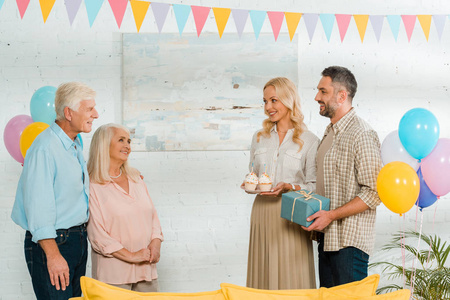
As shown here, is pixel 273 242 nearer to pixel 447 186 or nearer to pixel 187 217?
pixel 447 186

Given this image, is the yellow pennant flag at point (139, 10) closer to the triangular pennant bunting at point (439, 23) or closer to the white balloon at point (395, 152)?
the white balloon at point (395, 152)

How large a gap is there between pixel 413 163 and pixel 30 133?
1.98 metres

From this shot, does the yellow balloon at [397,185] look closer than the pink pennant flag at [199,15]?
Yes

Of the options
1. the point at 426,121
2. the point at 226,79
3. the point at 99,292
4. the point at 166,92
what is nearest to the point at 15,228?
the point at 166,92

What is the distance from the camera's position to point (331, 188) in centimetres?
218

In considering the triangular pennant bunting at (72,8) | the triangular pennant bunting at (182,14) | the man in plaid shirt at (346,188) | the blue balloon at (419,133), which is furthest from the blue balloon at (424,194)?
the triangular pennant bunting at (72,8)

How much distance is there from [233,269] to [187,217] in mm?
530

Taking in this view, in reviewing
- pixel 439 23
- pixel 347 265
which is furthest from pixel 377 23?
pixel 347 265

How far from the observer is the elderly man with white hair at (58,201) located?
6.03ft

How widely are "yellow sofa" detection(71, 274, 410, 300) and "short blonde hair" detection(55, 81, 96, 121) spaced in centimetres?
77

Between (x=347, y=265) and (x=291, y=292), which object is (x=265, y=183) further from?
(x=291, y=292)

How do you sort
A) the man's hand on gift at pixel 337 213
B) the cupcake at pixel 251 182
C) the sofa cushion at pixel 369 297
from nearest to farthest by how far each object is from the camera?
the sofa cushion at pixel 369 297 < the man's hand on gift at pixel 337 213 < the cupcake at pixel 251 182

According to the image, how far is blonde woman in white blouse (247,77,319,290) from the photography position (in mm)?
2352

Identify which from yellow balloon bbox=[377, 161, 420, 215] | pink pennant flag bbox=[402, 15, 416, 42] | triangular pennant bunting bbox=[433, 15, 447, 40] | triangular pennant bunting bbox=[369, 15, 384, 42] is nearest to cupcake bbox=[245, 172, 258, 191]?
yellow balloon bbox=[377, 161, 420, 215]
